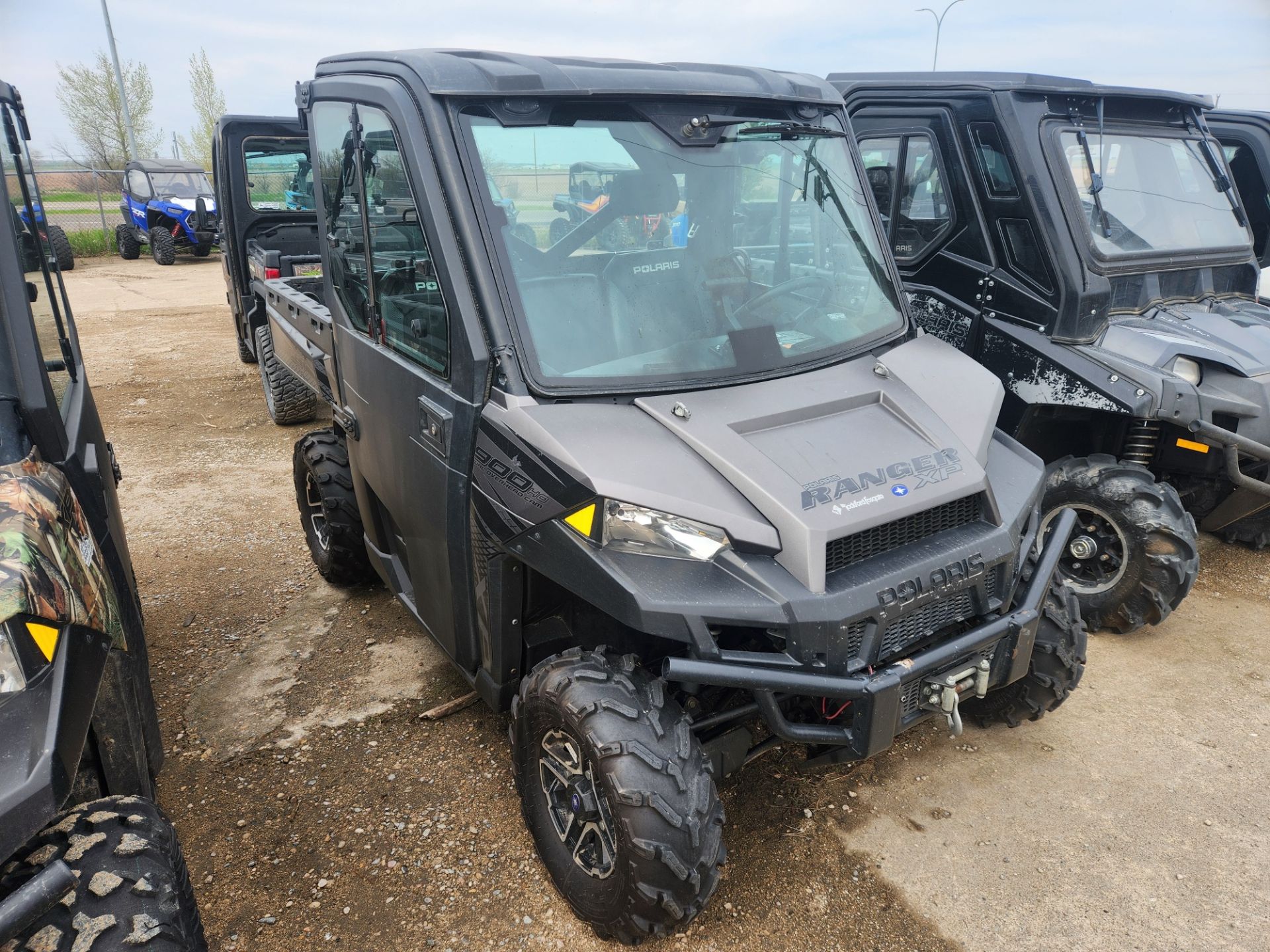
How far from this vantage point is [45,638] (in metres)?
1.78

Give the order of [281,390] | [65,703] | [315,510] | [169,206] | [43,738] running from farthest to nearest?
[169,206] < [281,390] < [315,510] < [65,703] < [43,738]

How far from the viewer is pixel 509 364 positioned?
8.22 ft

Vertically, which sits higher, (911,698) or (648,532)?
(648,532)

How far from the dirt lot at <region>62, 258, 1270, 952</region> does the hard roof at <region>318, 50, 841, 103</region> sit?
2271 mm

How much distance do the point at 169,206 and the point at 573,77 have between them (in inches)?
718

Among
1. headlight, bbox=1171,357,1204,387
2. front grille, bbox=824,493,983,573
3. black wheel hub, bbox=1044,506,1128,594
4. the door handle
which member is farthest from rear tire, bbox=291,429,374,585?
headlight, bbox=1171,357,1204,387

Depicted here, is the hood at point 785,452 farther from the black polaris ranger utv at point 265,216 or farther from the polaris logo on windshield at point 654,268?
the black polaris ranger utv at point 265,216

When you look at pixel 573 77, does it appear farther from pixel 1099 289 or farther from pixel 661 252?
pixel 1099 289

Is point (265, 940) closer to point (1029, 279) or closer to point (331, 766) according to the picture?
point (331, 766)

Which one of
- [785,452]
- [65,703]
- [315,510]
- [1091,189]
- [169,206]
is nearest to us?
[65,703]

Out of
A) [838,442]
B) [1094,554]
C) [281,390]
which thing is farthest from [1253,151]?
[281,390]

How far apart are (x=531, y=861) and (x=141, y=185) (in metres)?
19.2

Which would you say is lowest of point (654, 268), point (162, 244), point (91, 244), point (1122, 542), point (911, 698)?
point (91, 244)

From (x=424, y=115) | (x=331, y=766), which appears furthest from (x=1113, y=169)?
(x=331, y=766)
